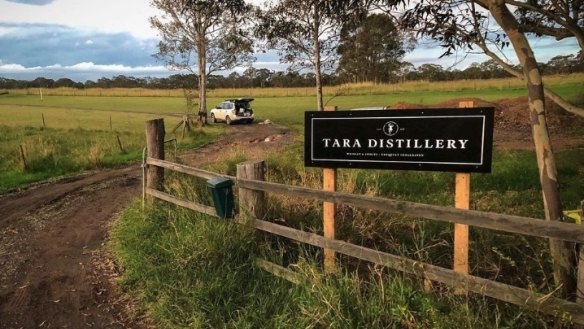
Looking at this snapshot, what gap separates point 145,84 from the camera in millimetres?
107938

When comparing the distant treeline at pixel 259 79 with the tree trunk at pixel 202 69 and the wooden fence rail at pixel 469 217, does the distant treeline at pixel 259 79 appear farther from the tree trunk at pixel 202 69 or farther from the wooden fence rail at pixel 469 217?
the wooden fence rail at pixel 469 217

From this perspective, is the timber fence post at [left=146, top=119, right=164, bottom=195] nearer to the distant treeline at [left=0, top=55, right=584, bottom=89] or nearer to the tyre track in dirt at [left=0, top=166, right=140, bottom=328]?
the tyre track in dirt at [left=0, top=166, right=140, bottom=328]

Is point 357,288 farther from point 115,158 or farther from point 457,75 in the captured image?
point 457,75

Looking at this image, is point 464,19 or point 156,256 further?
point 464,19

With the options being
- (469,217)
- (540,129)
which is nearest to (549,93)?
(540,129)

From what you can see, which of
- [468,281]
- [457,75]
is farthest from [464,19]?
[457,75]

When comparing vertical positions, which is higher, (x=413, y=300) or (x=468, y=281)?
(x=468, y=281)

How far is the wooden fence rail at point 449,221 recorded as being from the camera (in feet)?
10.0

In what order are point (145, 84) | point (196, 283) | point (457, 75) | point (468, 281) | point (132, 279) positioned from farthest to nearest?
point (145, 84) < point (457, 75) < point (132, 279) < point (196, 283) < point (468, 281)

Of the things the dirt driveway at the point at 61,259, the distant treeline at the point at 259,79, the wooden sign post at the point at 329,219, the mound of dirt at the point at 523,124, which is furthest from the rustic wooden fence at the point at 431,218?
the distant treeline at the point at 259,79

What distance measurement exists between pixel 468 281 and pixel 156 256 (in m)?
3.60

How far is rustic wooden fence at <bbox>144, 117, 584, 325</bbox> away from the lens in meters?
3.08

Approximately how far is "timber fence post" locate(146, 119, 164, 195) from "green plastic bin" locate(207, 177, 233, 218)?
2795 mm

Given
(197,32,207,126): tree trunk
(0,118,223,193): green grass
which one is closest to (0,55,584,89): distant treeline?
(197,32,207,126): tree trunk
